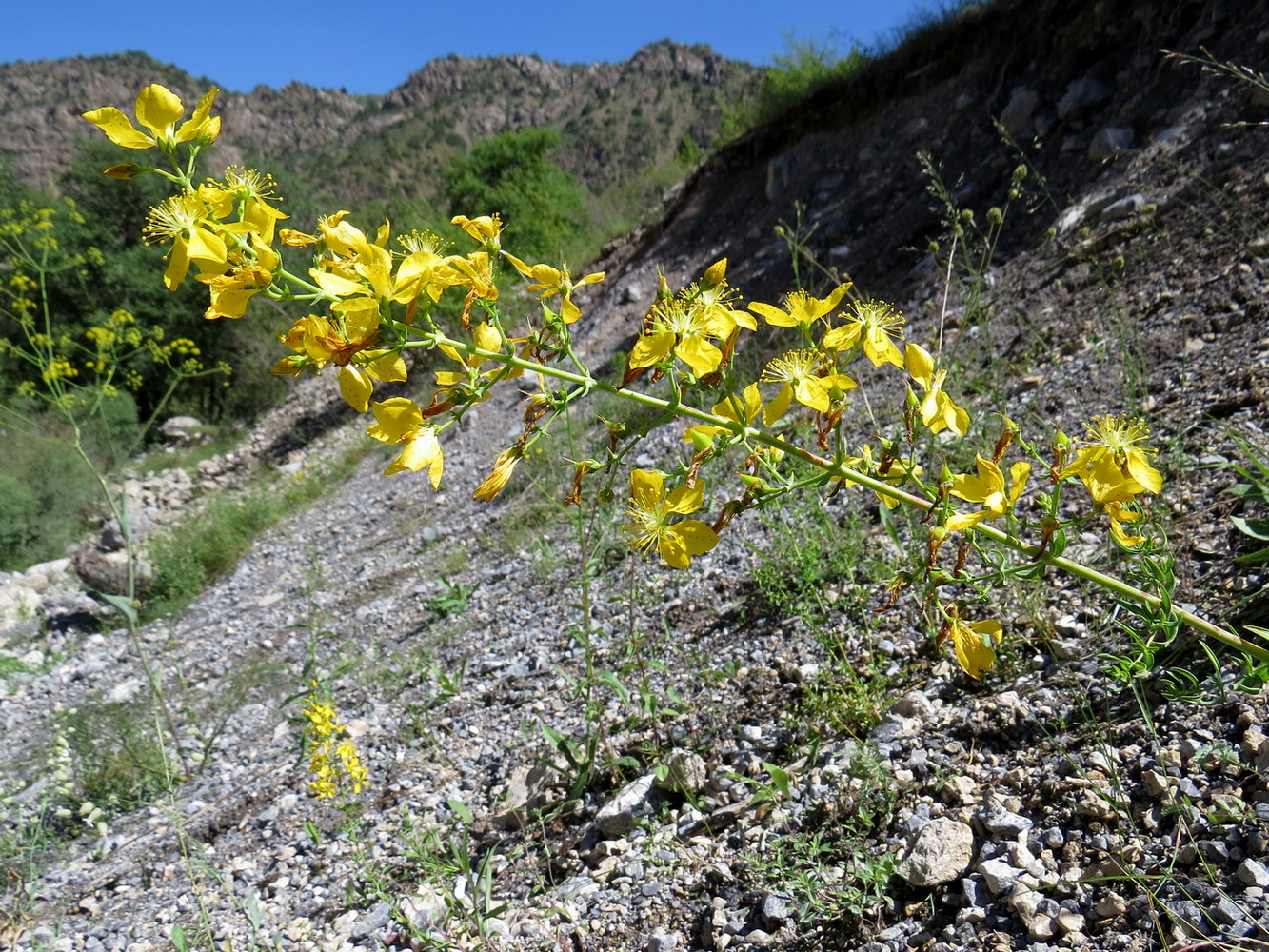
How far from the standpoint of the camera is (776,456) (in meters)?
1.29

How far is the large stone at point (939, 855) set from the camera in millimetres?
1548

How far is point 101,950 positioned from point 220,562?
20.1 feet

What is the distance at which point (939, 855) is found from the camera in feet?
5.16

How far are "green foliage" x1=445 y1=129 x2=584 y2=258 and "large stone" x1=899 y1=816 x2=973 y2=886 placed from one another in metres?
14.7

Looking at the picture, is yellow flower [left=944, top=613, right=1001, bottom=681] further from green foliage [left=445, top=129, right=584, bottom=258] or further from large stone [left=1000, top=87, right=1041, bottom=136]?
green foliage [left=445, top=129, right=584, bottom=258]

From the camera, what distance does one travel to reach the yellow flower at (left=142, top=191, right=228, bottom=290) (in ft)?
4.26

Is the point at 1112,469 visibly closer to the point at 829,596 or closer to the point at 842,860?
the point at 842,860

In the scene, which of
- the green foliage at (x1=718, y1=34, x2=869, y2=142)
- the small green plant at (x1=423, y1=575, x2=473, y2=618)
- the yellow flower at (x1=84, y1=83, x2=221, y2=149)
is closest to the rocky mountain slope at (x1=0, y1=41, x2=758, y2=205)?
the green foliage at (x1=718, y1=34, x2=869, y2=142)

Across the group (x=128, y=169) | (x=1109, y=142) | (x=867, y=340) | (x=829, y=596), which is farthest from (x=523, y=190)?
(x=867, y=340)

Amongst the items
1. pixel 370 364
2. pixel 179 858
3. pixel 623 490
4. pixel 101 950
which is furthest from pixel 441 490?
pixel 370 364

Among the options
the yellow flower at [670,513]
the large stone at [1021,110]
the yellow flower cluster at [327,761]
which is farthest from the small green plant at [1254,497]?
the large stone at [1021,110]

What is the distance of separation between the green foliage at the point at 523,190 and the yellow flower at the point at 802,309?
46.8 ft

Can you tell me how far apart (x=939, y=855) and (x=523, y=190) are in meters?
18.8

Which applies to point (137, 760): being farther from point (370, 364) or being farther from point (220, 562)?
point (220, 562)
